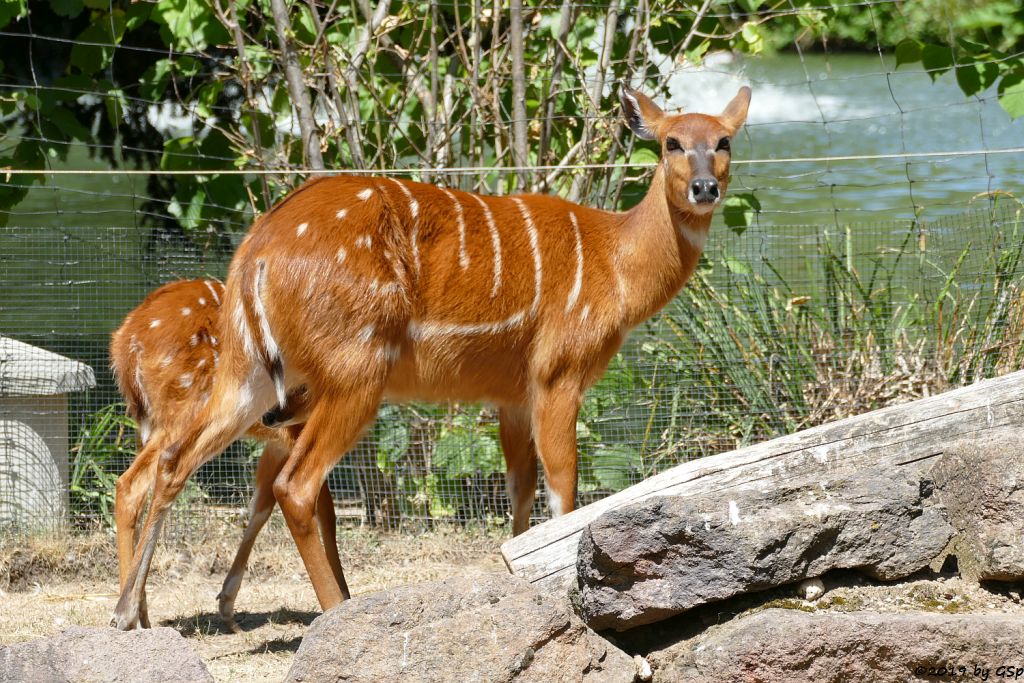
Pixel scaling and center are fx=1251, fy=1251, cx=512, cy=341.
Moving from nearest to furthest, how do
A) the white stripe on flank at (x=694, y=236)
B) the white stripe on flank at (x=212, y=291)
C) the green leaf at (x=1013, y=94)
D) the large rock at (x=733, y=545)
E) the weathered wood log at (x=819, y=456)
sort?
1. the large rock at (x=733, y=545)
2. the weathered wood log at (x=819, y=456)
3. the white stripe on flank at (x=694, y=236)
4. the white stripe on flank at (x=212, y=291)
5. the green leaf at (x=1013, y=94)

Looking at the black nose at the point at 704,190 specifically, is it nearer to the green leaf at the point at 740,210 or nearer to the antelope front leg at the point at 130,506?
the green leaf at the point at 740,210

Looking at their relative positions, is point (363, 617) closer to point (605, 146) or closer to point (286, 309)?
point (286, 309)

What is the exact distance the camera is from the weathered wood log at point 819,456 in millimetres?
4383

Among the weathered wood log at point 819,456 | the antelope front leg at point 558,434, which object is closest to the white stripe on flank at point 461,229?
the antelope front leg at point 558,434

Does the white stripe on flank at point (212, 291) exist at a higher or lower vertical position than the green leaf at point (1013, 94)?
lower

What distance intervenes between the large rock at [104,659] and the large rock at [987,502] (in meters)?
2.45

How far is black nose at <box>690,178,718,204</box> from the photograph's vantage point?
17.1ft

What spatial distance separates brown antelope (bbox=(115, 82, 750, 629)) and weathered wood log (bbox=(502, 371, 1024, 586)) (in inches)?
34.4

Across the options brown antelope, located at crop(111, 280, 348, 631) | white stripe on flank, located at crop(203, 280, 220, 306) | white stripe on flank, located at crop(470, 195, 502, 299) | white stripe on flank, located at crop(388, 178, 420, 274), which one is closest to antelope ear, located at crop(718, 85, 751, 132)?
white stripe on flank, located at crop(470, 195, 502, 299)

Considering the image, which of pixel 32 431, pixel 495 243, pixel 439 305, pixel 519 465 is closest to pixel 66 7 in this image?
pixel 32 431

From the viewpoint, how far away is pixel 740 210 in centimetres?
732

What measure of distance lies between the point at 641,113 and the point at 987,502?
257 cm

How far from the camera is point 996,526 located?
4004 millimetres

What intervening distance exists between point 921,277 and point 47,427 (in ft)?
16.4
